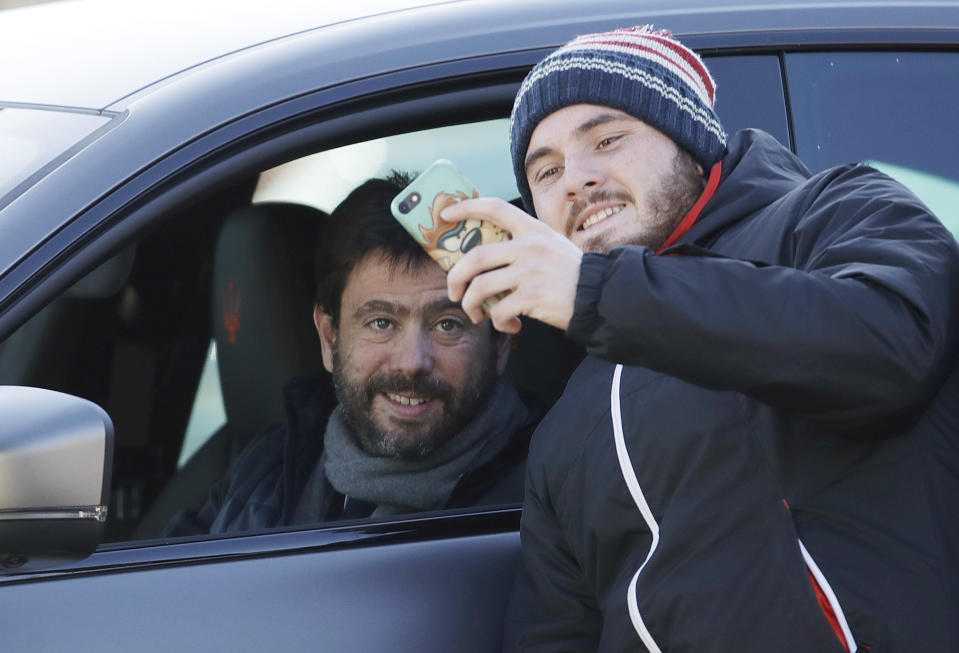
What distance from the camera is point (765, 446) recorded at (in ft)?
5.14

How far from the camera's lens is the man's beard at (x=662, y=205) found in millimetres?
2061

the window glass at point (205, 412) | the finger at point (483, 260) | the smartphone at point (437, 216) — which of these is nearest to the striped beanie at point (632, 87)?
the smartphone at point (437, 216)

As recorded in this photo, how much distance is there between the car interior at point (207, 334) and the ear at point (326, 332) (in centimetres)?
5

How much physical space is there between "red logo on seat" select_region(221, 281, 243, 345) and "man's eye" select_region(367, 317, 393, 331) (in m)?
0.35

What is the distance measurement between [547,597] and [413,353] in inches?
26.3

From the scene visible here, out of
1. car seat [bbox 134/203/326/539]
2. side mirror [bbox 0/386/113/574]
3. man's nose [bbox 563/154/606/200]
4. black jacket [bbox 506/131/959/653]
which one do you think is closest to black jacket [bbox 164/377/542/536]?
car seat [bbox 134/203/326/539]

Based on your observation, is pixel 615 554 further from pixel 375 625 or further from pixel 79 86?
pixel 79 86

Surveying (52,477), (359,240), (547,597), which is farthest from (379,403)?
(52,477)

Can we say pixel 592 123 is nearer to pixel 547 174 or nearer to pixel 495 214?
pixel 547 174

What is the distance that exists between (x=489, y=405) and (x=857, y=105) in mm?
753

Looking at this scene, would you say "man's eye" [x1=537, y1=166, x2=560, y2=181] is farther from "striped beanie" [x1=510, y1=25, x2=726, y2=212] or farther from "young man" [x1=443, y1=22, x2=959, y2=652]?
"young man" [x1=443, y1=22, x2=959, y2=652]

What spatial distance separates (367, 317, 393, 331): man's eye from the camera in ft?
7.80

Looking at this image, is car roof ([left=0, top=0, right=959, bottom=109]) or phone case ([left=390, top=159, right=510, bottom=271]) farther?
car roof ([left=0, top=0, right=959, bottom=109])

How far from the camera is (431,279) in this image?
2.35 m
